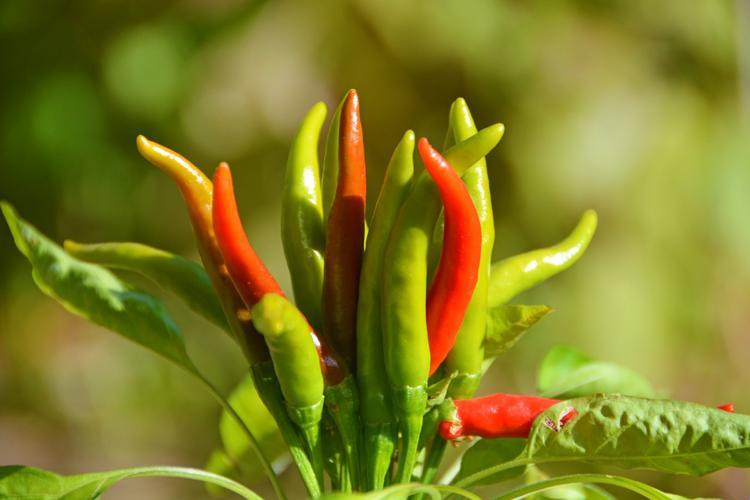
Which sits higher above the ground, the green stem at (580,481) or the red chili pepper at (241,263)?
the red chili pepper at (241,263)

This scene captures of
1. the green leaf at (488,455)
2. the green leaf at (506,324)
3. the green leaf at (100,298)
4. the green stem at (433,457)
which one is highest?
the green leaf at (100,298)

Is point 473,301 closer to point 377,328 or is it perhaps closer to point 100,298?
point 377,328

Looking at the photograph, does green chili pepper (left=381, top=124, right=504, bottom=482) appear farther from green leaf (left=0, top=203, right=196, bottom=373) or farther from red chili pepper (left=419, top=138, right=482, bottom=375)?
green leaf (left=0, top=203, right=196, bottom=373)

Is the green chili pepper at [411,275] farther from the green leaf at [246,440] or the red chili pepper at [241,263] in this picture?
the green leaf at [246,440]

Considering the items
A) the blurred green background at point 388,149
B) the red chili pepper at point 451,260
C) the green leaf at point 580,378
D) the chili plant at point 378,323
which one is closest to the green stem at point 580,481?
the chili plant at point 378,323

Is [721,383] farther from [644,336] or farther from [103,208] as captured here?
[103,208]

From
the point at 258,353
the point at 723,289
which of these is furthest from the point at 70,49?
the point at 258,353

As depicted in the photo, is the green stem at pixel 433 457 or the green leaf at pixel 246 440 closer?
the green stem at pixel 433 457
